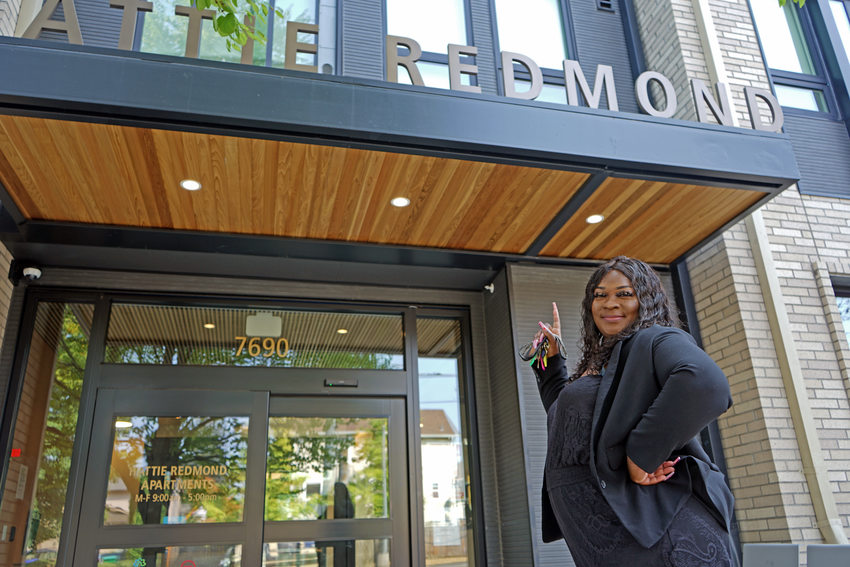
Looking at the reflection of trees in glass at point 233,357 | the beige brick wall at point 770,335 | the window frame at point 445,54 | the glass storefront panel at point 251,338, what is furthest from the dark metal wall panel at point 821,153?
the reflection of trees in glass at point 233,357

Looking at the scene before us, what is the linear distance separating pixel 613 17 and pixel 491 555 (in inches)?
198

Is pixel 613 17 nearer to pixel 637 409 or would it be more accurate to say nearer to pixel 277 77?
pixel 277 77

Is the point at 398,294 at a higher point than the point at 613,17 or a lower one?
lower

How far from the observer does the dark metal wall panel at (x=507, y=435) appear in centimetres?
464

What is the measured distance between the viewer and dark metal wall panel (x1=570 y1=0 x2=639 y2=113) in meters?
6.13

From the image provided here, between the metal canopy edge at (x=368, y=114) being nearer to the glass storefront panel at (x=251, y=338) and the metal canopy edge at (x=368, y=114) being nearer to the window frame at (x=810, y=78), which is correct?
the glass storefront panel at (x=251, y=338)

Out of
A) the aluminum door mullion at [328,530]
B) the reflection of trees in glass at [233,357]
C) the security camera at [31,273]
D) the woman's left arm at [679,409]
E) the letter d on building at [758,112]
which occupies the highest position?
the letter d on building at [758,112]

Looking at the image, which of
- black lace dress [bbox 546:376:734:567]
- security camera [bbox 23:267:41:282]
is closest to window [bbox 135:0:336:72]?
security camera [bbox 23:267:41:282]

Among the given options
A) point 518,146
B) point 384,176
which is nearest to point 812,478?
Answer: point 518,146

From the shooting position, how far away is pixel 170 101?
3281 mm

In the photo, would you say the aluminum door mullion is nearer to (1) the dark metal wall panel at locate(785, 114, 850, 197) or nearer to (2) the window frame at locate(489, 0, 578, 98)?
(2) the window frame at locate(489, 0, 578, 98)

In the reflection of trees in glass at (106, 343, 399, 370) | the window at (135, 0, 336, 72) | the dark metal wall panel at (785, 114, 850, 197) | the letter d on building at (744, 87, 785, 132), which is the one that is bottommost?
the reflection of trees in glass at (106, 343, 399, 370)

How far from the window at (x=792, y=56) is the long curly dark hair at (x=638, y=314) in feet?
17.6

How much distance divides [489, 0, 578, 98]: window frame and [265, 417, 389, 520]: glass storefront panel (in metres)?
3.10
